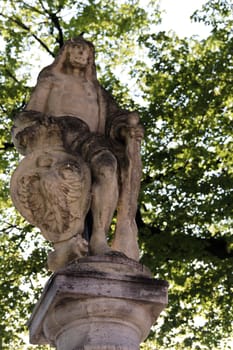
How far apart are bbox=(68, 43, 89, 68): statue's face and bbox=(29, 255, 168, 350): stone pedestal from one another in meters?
2.42

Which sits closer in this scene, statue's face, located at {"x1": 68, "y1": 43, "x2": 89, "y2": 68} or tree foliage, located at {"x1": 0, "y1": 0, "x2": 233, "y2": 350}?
statue's face, located at {"x1": 68, "y1": 43, "x2": 89, "y2": 68}

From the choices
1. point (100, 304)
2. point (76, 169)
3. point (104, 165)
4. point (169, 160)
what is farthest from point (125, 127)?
point (169, 160)

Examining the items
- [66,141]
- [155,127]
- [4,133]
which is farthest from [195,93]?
[66,141]

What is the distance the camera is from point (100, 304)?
218 inches

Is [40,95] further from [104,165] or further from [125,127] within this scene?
[104,165]

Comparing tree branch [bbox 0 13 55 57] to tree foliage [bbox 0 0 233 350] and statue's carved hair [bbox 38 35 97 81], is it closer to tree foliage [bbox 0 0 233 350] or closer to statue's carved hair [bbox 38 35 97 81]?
tree foliage [bbox 0 0 233 350]

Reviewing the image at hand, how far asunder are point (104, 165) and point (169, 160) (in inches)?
308

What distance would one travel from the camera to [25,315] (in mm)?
14227

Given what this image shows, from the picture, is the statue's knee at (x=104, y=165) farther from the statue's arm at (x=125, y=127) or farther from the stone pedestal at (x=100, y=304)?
the stone pedestal at (x=100, y=304)

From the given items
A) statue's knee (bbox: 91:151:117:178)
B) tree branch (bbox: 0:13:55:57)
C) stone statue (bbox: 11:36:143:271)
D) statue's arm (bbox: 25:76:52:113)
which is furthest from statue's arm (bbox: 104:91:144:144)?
tree branch (bbox: 0:13:55:57)

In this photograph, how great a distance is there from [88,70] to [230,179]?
603cm

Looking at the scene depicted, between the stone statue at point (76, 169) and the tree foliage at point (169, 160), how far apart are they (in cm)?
602

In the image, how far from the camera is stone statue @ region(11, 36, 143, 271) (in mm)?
6094

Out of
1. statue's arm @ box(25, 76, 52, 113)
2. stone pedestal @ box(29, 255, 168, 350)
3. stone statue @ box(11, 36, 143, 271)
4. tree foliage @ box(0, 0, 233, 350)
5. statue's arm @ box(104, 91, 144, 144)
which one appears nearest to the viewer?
stone pedestal @ box(29, 255, 168, 350)
